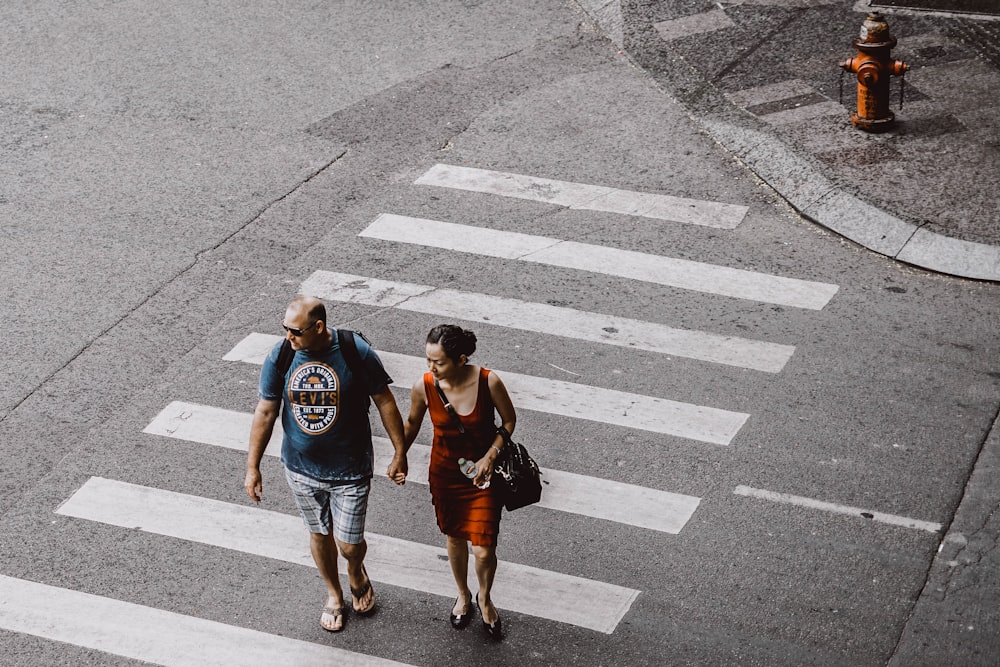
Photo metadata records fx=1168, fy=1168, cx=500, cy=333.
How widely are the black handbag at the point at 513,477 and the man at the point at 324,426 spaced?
0.54 metres

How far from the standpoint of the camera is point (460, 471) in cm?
618

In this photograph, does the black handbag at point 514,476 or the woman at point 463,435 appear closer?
the woman at point 463,435

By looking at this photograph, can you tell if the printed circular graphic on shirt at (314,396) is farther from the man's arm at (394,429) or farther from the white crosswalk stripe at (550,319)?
the white crosswalk stripe at (550,319)

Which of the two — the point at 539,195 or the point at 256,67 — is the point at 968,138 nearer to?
the point at 539,195

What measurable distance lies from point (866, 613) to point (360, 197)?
6.41 meters

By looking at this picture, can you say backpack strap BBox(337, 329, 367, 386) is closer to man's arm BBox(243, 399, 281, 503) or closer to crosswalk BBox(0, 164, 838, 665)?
man's arm BBox(243, 399, 281, 503)

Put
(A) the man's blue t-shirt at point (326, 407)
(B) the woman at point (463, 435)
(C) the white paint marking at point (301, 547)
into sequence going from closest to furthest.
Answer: (B) the woman at point (463, 435)
(A) the man's blue t-shirt at point (326, 407)
(C) the white paint marking at point (301, 547)

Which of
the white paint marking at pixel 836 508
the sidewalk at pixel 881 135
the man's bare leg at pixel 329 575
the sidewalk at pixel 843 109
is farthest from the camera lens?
the sidewalk at pixel 843 109

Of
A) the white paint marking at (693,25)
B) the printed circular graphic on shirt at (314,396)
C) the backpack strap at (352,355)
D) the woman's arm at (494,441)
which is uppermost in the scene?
the backpack strap at (352,355)

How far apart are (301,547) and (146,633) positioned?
1.07 meters

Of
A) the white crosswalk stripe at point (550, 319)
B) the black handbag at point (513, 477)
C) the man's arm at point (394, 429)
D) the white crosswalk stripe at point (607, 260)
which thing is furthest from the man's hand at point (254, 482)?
the white crosswalk stripe at point (607, 260)

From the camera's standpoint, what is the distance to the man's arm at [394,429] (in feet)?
20.6

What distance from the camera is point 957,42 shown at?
41.9 feet

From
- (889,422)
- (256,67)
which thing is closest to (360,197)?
(256,67)
